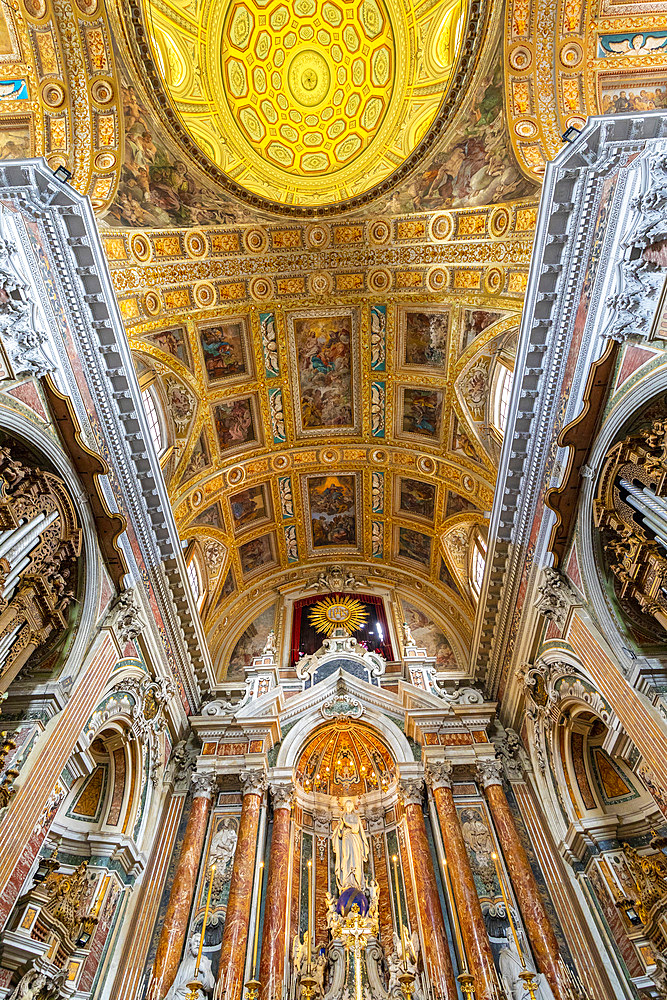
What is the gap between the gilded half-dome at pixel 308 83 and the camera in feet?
45.1

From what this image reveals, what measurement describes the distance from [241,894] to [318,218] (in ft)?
53.8

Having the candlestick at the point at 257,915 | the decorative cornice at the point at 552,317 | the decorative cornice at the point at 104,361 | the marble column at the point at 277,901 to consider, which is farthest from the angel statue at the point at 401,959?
the decorative cornice at the point at 104,361

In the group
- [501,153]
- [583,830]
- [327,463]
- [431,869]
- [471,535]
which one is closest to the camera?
[583,830]

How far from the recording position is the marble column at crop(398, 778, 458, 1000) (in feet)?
33.9

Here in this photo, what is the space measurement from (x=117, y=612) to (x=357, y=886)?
796 centimetres

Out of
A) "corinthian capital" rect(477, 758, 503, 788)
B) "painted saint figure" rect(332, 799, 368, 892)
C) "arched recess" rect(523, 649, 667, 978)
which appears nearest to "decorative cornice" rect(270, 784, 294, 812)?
"painted saint figure" rect(332, 799, 368, 892)

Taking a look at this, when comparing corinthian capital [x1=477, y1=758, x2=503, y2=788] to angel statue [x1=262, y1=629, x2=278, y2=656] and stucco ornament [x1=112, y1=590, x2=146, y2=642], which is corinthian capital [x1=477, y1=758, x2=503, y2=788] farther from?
stucco ornament [x1=112, y1=590, x2=146, y2=642]

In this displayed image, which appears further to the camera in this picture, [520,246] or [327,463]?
[327,463]

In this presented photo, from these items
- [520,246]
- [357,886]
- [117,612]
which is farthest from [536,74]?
[357,886]

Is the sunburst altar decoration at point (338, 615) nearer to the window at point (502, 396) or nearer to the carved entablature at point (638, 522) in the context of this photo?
the window at point (502, 396)

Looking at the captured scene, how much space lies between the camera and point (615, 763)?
40.6 ft

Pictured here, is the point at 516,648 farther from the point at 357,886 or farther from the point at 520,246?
the point at 520,246

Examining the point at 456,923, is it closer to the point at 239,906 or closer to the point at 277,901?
the point at 277,901

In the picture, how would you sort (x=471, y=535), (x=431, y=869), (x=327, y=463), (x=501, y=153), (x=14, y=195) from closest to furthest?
(x=14, y=195) < (x=431, y=869) < (x=501, y=153) < (x=471, y=535) < (x=327, y=463)
